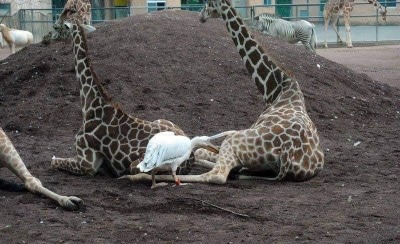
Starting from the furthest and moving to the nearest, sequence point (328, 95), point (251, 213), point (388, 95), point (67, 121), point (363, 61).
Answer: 1. point (363, 61)
2. point (388, 95)
3. point (328, 95)
4. point (67, 121)
5. point (251, 213)

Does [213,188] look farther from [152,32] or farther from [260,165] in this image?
[152,32]

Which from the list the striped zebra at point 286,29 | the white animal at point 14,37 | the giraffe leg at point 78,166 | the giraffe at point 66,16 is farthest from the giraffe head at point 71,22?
the white animal at point 14,37

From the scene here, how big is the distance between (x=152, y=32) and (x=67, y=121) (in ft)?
9.08

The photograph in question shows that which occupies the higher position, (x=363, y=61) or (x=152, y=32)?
(x=152, y=32)

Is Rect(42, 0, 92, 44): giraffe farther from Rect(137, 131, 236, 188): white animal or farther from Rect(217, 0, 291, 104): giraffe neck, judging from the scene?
Rect(137, 131, 236, 188): white animal

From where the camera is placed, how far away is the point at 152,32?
14.4 metres

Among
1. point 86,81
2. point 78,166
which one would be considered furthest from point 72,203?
point 86,81

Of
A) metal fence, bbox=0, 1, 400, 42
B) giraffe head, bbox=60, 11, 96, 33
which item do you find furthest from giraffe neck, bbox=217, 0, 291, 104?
metal fence, bbox=0, 1, 400, 42

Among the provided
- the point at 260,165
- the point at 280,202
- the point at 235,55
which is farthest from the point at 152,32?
the point at 280,202

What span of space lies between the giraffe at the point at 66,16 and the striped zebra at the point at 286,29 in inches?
280

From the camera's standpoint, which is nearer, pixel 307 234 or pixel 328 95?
pixel 307 234

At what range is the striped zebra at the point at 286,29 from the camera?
23391mm

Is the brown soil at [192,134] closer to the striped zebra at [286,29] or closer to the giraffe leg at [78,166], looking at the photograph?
the giraffe leg at [78,166]

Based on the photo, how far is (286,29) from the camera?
77.5ft
